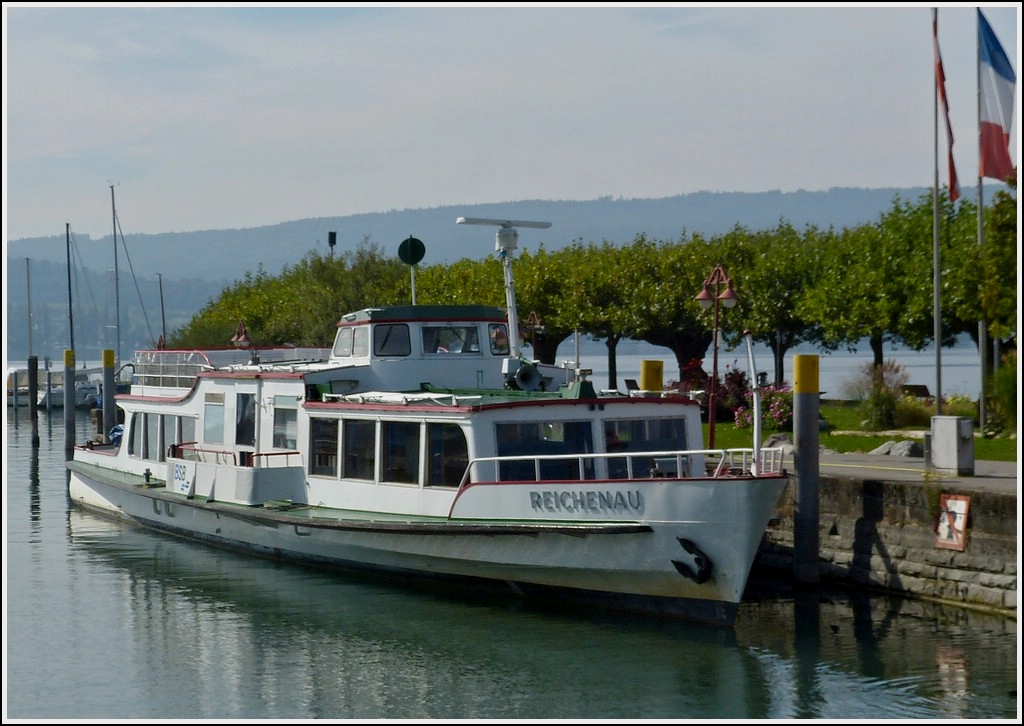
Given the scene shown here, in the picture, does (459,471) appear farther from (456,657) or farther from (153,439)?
(153,439)

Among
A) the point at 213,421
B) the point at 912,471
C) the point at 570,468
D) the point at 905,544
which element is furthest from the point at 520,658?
the point at 213,421

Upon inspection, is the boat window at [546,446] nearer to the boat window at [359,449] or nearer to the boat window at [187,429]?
the boat window at [359,449]

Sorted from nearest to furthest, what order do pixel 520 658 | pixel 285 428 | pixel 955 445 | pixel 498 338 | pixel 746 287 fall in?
pixel 520 658
pixel 955 445
pixel 285 428
pixel 498 338
pixel 746 287

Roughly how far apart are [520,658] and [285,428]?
317 inches

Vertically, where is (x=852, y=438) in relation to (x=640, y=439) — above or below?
below

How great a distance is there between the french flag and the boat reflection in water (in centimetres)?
1265

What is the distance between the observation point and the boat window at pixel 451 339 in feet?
79.8

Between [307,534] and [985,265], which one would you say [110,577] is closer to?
[307,534]

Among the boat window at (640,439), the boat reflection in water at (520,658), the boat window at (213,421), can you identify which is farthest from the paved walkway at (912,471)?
the boat window at (213,421)

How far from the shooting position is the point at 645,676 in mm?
16828

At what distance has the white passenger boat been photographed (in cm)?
1844

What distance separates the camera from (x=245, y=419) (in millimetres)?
→ 25266

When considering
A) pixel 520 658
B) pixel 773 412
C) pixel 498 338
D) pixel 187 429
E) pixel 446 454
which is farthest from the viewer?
pixel 773 412

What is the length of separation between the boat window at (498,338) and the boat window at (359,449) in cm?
363
